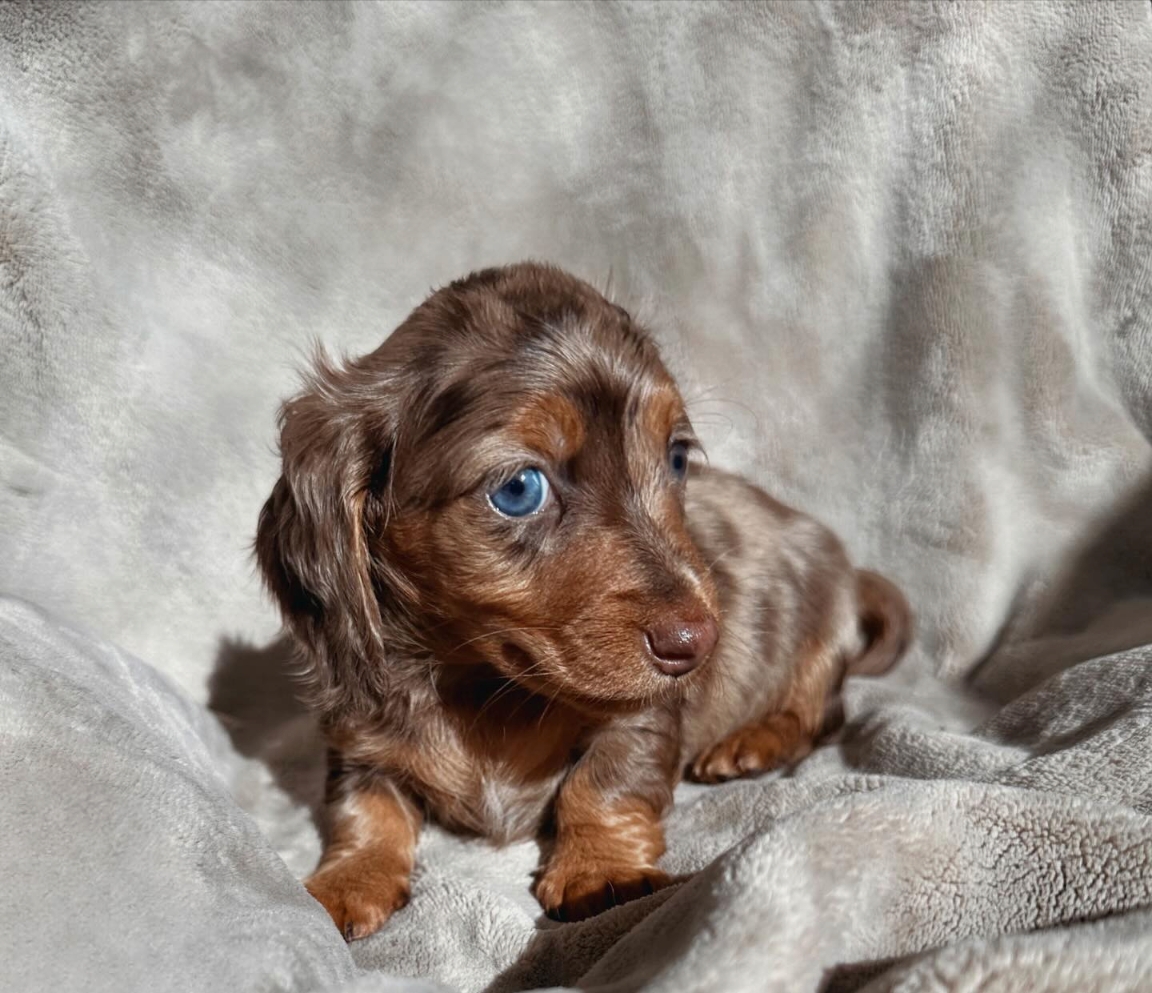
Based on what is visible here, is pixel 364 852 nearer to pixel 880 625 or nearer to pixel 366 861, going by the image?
pixel 366 861

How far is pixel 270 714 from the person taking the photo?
9.84 feet

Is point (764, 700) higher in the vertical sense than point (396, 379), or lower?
lower

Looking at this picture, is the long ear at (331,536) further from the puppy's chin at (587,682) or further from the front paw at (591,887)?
the front paw at (591,887)

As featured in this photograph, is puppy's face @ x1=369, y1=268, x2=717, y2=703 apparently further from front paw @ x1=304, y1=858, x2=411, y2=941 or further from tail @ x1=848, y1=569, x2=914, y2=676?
tail @ x1=848, y1=569, x2=914, y2=676

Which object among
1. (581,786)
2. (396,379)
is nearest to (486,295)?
(396,379)

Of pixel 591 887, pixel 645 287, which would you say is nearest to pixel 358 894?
pixel 591 887

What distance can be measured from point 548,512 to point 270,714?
1325 mm

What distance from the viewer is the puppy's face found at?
1.94 m

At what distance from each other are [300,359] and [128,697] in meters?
1.11

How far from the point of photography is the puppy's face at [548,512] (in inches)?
76.5

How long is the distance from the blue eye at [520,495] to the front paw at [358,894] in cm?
75

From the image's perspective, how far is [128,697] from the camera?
232cm

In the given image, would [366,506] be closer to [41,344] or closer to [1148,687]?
[41,344]

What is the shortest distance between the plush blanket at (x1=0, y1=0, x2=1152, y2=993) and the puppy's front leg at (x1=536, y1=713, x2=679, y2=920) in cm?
10
